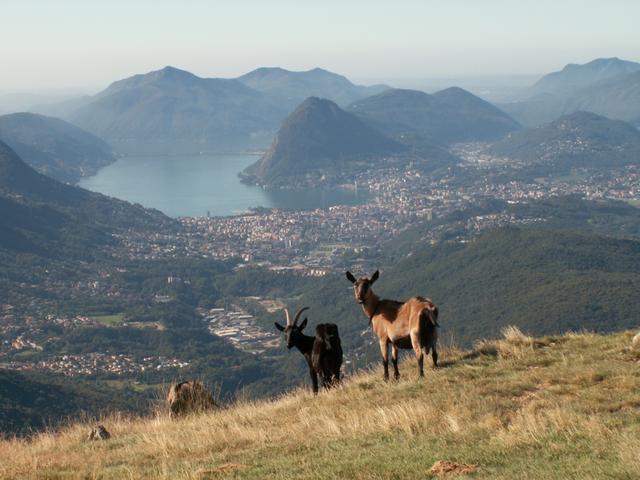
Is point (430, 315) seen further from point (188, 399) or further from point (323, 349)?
point (188, 399)

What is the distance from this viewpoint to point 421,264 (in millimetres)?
114688

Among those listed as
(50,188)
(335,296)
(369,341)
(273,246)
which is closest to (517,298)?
(369,341)

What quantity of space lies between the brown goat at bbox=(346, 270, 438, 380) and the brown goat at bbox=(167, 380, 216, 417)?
3.90 meters

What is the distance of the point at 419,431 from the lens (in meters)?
10.4

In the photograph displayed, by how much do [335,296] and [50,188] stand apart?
340 ft

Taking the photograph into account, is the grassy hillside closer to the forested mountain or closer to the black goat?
the black goat

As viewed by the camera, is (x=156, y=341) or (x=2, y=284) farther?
(x=2, y=284)

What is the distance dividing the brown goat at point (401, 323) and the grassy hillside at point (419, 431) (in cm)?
45

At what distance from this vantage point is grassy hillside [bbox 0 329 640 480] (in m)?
8.71

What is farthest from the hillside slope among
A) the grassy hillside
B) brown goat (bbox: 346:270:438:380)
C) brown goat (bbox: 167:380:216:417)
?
the grassy hillside

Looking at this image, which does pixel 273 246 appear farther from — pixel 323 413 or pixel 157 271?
pixel 323 413

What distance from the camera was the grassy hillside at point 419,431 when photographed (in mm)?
8711

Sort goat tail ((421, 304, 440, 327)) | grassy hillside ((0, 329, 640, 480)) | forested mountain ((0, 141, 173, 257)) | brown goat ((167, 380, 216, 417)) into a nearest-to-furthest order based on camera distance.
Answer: grassy hillside ((0, 329, 640, 480)) → goat tail ((421, 304, 440, 327)) → brown goat ((167, 380, 216, 417)) → forested mountain ((0, 141, 173, 257))

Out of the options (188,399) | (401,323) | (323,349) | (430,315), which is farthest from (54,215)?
(430,315)
